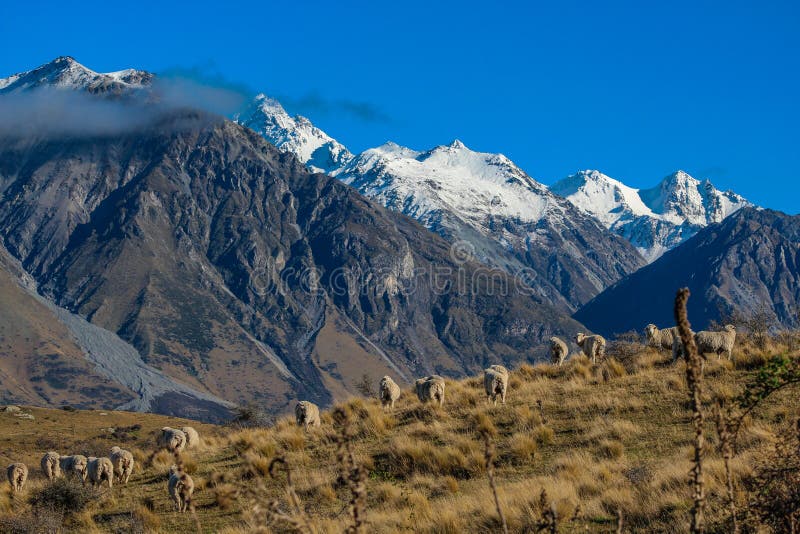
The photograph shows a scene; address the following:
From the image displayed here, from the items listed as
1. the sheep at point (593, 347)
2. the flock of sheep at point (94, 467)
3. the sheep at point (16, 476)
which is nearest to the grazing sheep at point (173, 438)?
the flock of sheep at point (94, 467)

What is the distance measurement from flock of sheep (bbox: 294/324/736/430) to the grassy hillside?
54 cm

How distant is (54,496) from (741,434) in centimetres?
1716

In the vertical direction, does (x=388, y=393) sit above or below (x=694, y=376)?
above

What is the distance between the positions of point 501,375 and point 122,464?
12099 mm

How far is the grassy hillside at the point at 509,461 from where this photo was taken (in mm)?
14906

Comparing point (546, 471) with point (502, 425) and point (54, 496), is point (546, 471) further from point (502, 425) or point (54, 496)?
point (54, 496)

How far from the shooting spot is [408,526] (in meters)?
15.5

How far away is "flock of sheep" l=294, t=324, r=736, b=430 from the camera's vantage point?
25.4m

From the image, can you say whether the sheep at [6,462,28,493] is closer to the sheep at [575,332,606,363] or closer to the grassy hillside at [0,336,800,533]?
the grassy hillside at [0,336,800,533]

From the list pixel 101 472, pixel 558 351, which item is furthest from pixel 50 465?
A: pixel 558 351

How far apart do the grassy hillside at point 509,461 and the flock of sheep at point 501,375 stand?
0.54 meters

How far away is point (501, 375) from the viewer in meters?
25.4

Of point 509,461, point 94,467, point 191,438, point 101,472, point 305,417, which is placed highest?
point 305,417

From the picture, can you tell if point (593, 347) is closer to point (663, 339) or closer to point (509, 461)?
point (663, 339)
